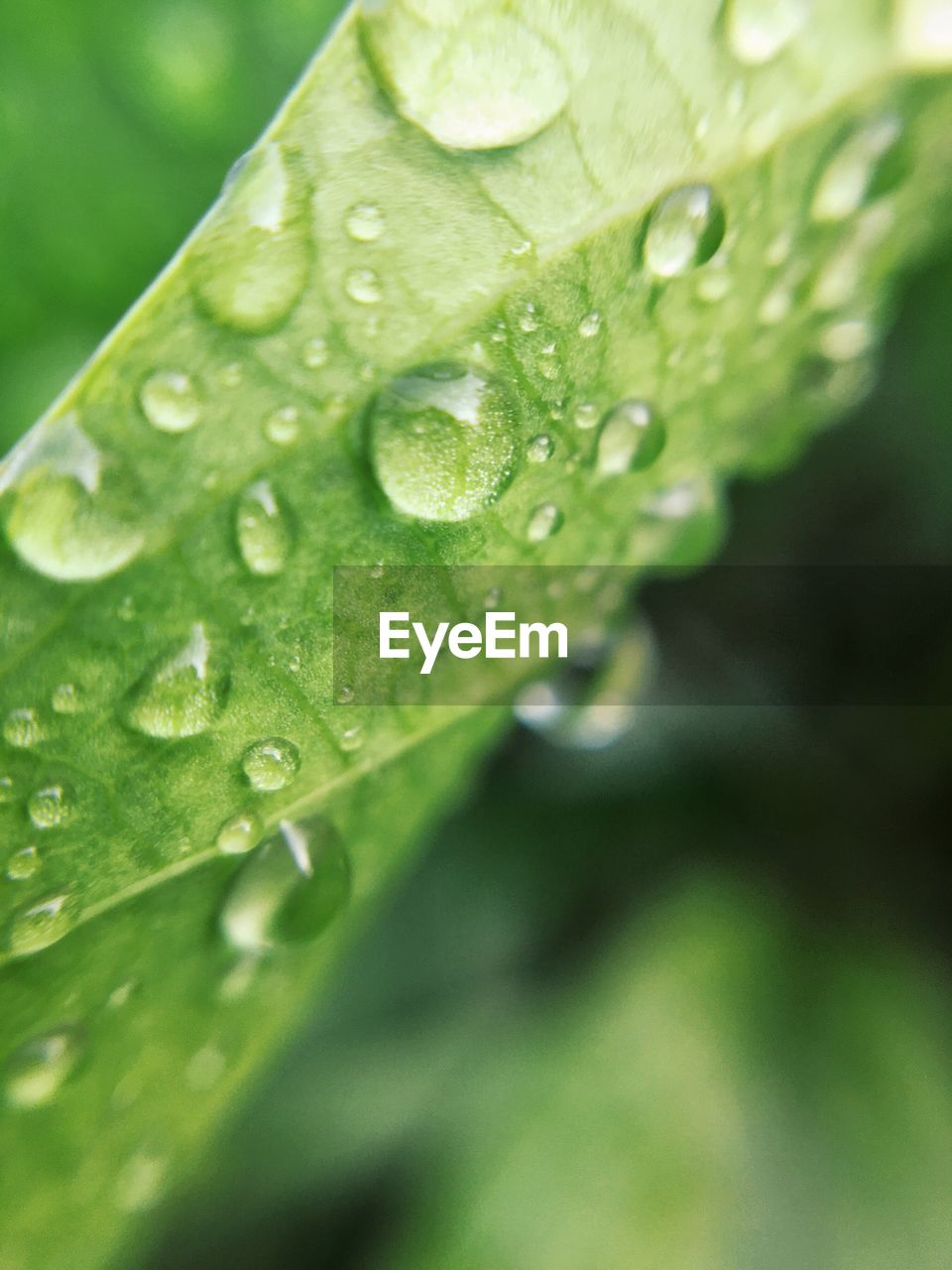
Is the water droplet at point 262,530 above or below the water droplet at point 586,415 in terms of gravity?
above

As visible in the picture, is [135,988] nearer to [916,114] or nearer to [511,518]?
[511,518]

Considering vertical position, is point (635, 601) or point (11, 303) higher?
point (11, 303)

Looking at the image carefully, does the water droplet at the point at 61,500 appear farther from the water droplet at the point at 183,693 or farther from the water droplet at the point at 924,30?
the water droplet at the point at 924,30

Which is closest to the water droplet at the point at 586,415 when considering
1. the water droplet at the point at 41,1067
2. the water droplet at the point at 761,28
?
the water droplet at the point at 761,28

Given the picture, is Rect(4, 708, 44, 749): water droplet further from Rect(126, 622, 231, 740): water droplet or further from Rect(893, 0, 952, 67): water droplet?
Rect(893, 0, 952, 67): water droplet

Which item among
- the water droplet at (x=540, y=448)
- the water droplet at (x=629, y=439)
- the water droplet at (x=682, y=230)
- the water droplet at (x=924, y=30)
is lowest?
the water droplet at (x=629, y=439)

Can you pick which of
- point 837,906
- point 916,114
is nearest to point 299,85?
point 916,114

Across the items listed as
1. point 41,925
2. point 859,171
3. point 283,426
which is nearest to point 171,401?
point 283,426

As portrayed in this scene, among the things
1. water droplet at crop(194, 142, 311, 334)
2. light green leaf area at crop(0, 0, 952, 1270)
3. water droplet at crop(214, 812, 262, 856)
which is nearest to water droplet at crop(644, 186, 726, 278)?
light green leaf area at crop(0, 0, 952, 1270)
